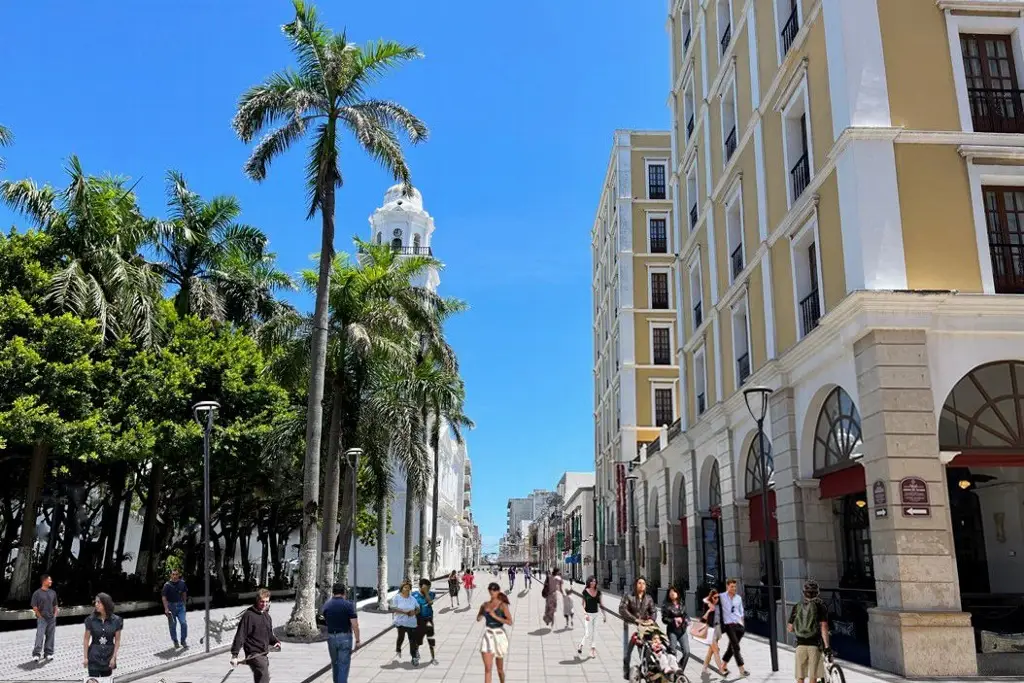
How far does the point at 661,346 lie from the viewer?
4916cm

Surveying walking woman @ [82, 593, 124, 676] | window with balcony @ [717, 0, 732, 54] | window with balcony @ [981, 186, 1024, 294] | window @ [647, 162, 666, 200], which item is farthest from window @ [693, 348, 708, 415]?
window @ [647, 162, 666, 200]

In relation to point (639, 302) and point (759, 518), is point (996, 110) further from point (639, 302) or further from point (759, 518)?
point (639, 302)

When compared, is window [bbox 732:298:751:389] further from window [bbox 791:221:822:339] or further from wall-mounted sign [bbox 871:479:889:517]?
wall-mounted sign [bbox 871:479:889:517]

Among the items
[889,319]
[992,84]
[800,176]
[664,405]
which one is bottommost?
[889,319]

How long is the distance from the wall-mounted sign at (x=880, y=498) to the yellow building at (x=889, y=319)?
53 millimetres

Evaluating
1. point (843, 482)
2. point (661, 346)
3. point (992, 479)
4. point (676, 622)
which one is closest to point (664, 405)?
→ point (661, 346)

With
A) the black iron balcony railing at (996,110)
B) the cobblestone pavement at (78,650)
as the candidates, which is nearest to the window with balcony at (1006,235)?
the black iron balcony railing at (996,110)

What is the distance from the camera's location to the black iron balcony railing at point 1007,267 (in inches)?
639

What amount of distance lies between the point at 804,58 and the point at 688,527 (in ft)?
53.0

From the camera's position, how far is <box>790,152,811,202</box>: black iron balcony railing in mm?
19359

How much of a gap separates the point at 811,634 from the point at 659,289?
1542 inches

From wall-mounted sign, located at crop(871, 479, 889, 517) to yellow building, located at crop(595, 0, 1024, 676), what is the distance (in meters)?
0.05

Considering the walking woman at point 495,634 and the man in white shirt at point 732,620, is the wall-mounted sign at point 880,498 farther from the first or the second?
the walking woman at point 495,634

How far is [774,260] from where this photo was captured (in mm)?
21344
